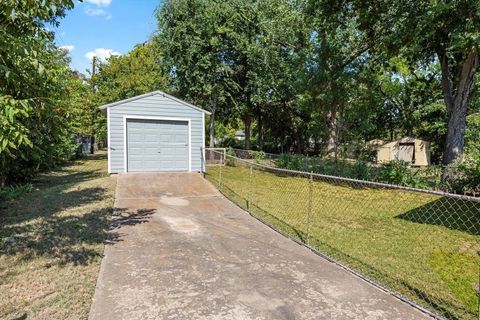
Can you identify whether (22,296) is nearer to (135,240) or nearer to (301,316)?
(135,240)

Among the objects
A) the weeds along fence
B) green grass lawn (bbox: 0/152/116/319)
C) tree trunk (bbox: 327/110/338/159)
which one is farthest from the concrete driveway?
tree trunk (bbox: 327/110/338/159)

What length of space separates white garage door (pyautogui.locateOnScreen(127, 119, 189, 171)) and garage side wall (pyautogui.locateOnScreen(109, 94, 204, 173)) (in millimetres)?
257

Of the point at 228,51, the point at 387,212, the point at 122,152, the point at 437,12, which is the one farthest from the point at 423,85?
the point at 122,152

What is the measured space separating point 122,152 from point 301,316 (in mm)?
10088

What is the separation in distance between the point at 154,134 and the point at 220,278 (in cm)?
929

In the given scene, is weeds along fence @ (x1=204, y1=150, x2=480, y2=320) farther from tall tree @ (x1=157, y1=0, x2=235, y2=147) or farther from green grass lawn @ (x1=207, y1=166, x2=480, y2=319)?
tall tree @ (x1=157, y1=0, x2=235, y2=147)

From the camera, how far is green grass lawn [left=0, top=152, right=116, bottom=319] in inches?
125

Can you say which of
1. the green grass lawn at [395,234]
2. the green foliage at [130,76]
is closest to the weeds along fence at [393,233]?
the green grass lawn at [395,234]

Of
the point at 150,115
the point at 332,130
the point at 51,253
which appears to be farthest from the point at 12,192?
the point at 332,130

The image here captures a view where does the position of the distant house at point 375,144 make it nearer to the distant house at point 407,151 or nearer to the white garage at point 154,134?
the distant house at point 407,151

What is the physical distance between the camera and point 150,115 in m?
12.2

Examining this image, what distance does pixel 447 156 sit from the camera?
39.3ft

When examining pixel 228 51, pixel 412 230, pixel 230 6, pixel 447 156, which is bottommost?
pixel 412 230

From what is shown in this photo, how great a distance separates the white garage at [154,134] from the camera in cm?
1182
